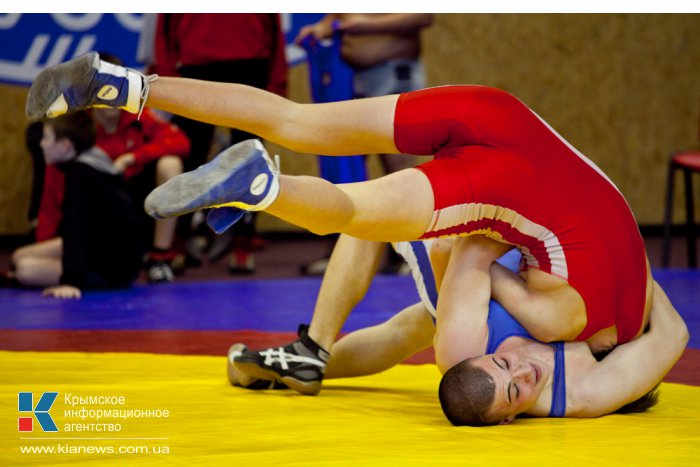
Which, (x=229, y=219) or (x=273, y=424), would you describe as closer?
(x=229, y=219)

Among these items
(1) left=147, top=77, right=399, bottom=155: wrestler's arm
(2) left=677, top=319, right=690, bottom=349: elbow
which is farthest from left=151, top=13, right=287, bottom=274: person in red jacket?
(2) left=677, top=319, right=690, bottom=349: elbow

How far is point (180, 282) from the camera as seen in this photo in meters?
5.41

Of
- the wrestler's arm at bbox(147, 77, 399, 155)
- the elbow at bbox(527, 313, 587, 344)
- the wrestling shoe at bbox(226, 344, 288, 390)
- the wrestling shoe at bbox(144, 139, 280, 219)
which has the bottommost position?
the wrestling shoe at bbox(226, 344, 288, 390)

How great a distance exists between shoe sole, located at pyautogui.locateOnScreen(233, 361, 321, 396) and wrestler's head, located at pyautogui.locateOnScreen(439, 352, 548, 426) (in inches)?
18.2

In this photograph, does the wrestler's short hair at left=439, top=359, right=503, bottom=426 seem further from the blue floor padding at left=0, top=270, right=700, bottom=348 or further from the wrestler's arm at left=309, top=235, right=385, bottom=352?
the blue floor padding at left=0, top=270, right=700, bottom=348

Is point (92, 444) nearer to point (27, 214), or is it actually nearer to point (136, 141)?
point (136, 141)

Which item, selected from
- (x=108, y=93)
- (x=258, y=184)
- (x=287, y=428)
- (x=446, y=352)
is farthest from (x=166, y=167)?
(x=258, y=184)

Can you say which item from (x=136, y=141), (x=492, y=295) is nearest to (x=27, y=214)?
(x=136, y=141)

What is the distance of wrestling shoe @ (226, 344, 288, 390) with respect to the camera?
2787 millimetres

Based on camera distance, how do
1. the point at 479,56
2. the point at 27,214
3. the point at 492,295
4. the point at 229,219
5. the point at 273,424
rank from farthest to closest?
the point at 479,56, the point at 27,214, the point at 492,295, the point at 273,424, the point at 229,219

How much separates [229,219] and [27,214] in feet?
18.3

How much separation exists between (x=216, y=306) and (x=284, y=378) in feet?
5.89

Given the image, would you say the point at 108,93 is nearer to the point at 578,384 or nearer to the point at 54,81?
the point at 54,81

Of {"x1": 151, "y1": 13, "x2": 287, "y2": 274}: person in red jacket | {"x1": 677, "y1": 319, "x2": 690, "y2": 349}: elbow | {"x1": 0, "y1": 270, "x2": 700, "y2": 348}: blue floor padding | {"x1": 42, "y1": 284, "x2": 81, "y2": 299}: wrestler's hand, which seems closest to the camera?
{"x1": 677, "y1": 319, "x2": 690, "y2": 349}: elbow
